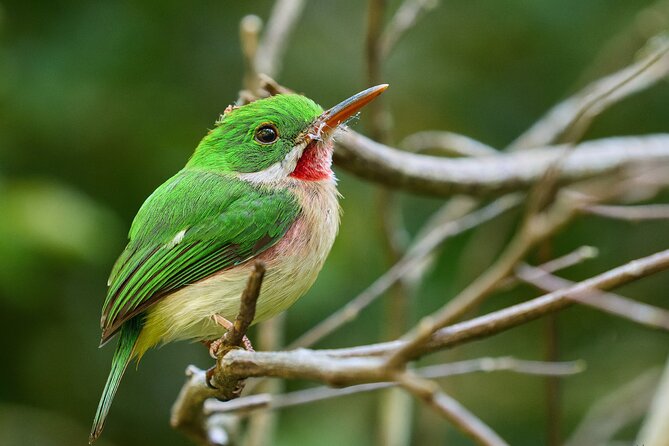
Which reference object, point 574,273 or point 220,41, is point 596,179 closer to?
point 574,273

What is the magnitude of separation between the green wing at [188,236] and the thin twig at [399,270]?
1.73 feet

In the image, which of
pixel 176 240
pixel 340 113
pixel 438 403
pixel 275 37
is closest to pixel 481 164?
pixel 275 37

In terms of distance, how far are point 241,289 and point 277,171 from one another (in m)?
0.36

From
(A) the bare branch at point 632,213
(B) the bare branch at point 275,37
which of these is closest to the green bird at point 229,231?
(A) the bare branch at point 632,213

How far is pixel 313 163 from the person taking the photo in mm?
2564

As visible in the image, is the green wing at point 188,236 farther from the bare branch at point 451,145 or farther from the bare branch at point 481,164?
the bare branch at point 451,145

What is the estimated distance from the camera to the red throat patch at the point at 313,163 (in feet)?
8.32

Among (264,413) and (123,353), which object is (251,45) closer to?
(123,353)

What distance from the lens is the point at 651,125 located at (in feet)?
17.8

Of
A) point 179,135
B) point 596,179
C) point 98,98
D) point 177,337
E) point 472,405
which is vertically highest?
point 98,98

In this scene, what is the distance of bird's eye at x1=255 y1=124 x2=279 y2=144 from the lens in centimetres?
248

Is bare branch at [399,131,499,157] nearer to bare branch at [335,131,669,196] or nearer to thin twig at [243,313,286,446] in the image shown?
bare branch at [335,131,669,196]

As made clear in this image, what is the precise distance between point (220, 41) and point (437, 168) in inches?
87.4

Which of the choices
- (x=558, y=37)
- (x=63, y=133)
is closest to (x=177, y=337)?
(x=63, y=133)
